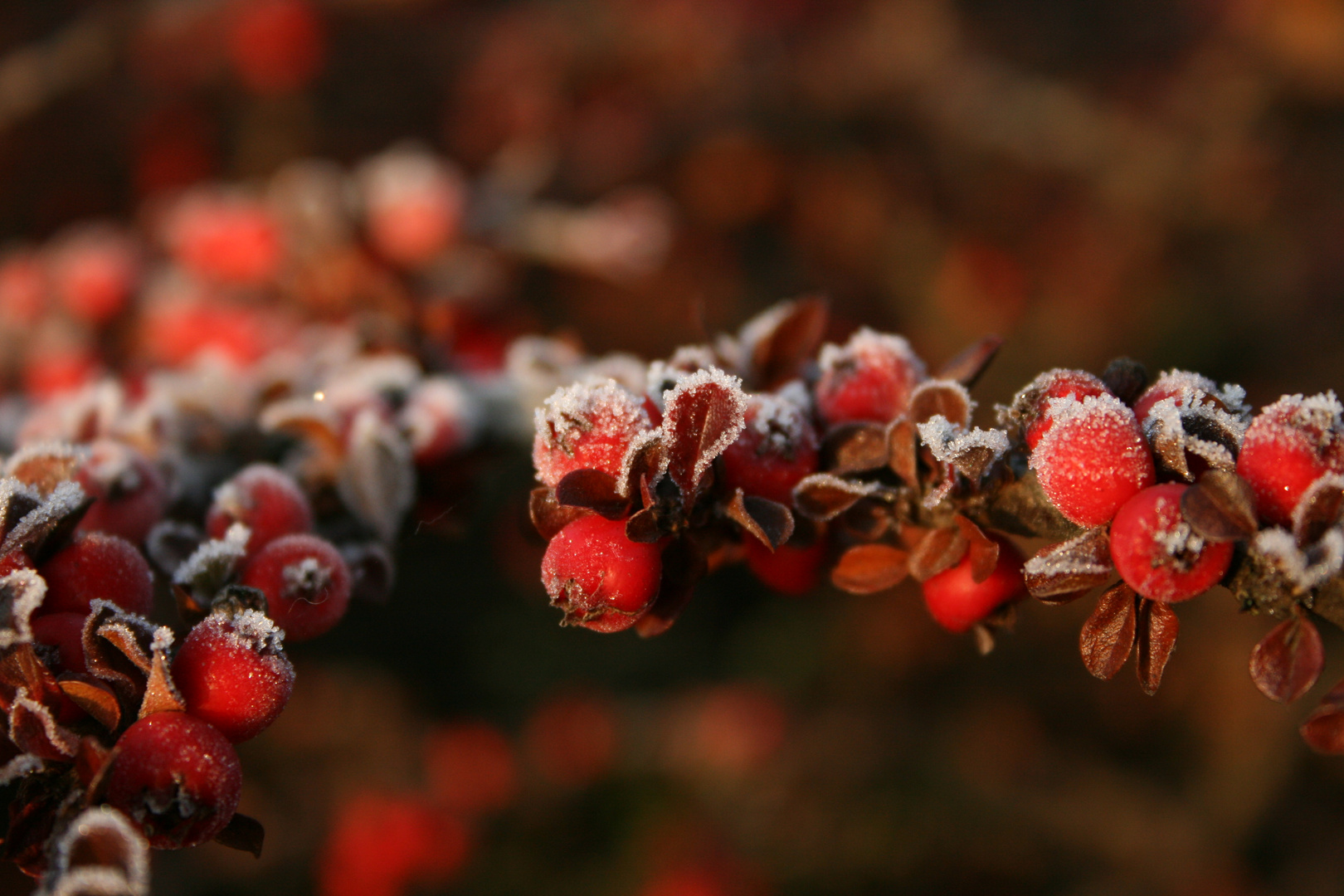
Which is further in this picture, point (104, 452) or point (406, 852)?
point (406, 852)

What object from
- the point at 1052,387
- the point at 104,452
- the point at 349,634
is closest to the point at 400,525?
the point at 104,452

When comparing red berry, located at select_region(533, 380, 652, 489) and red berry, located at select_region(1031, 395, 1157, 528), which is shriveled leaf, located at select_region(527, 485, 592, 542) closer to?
red berry, located at select_region(533, 380, 652, 489)

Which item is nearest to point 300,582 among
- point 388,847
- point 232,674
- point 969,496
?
point 232,674

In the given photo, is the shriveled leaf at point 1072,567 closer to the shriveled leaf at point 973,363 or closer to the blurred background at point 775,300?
the shriveled leaf at point 973,363

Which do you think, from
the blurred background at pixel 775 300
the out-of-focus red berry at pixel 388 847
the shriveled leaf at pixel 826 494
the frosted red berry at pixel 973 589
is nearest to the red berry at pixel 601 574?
the shriveled leaf at pixel 826 494

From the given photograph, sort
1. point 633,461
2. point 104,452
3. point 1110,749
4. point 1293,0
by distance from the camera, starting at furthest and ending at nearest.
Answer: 1. point 1110,749
2. point 1293,0
3. point 104,452
4. point 633,461

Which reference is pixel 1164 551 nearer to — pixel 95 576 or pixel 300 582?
pixel 300 582

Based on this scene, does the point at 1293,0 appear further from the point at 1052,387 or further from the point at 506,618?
the point at 506,618
